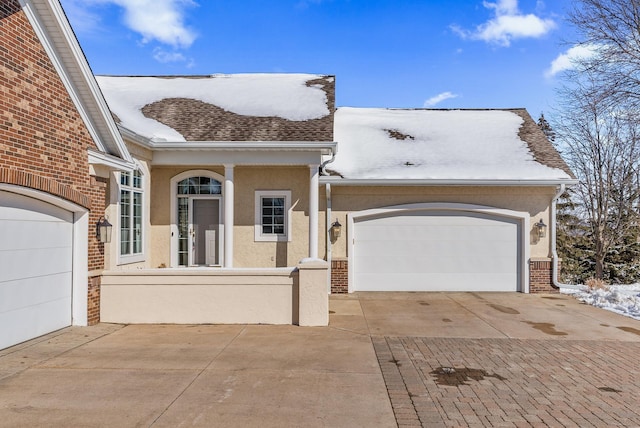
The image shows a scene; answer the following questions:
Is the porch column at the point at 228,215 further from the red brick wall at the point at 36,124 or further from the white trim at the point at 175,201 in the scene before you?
the red brick wall at the point at 36,124

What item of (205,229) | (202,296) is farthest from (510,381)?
(205,229)

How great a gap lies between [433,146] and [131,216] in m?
9.03

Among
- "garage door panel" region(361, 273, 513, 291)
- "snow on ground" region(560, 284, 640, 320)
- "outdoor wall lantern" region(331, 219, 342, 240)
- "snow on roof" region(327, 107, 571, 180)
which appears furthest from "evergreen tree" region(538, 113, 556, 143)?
"outdoor wall lantern" region(331, 219, 342, 240)

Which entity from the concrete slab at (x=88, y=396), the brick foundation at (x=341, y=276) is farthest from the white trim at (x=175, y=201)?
the concrete slab at (x=88, y=396)

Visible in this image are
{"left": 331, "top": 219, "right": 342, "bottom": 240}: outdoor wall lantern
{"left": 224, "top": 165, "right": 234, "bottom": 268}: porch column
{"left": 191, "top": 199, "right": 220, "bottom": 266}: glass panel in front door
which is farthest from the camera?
{"left": 331, "top": 219, "right": 342, "bottom": 240}: outdoor wall lantern

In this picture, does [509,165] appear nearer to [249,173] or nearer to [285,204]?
[285,204]

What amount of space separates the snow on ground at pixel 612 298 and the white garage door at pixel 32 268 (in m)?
11.4

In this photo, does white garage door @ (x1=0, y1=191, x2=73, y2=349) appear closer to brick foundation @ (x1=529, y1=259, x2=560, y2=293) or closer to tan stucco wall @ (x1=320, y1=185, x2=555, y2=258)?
tan stucco wall @ (x1=320, y1=185, x2=555, y2=258)

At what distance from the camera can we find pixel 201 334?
7996mm

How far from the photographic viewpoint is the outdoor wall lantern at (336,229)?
41.7ft

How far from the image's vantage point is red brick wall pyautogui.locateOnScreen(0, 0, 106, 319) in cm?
661

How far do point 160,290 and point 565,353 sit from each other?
23.1ft

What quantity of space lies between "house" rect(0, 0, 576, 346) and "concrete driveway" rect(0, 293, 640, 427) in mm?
789

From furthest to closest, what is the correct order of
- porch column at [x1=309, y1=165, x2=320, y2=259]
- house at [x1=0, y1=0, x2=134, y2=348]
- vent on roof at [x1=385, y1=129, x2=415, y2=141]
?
vent on roof at [x1=385, y1=129, x2=415, y2=141] < porch column at [x1=309, y1=165, x2=320, y2=259] < house at [x1=0, y1=0, x2=134, y2=348]
